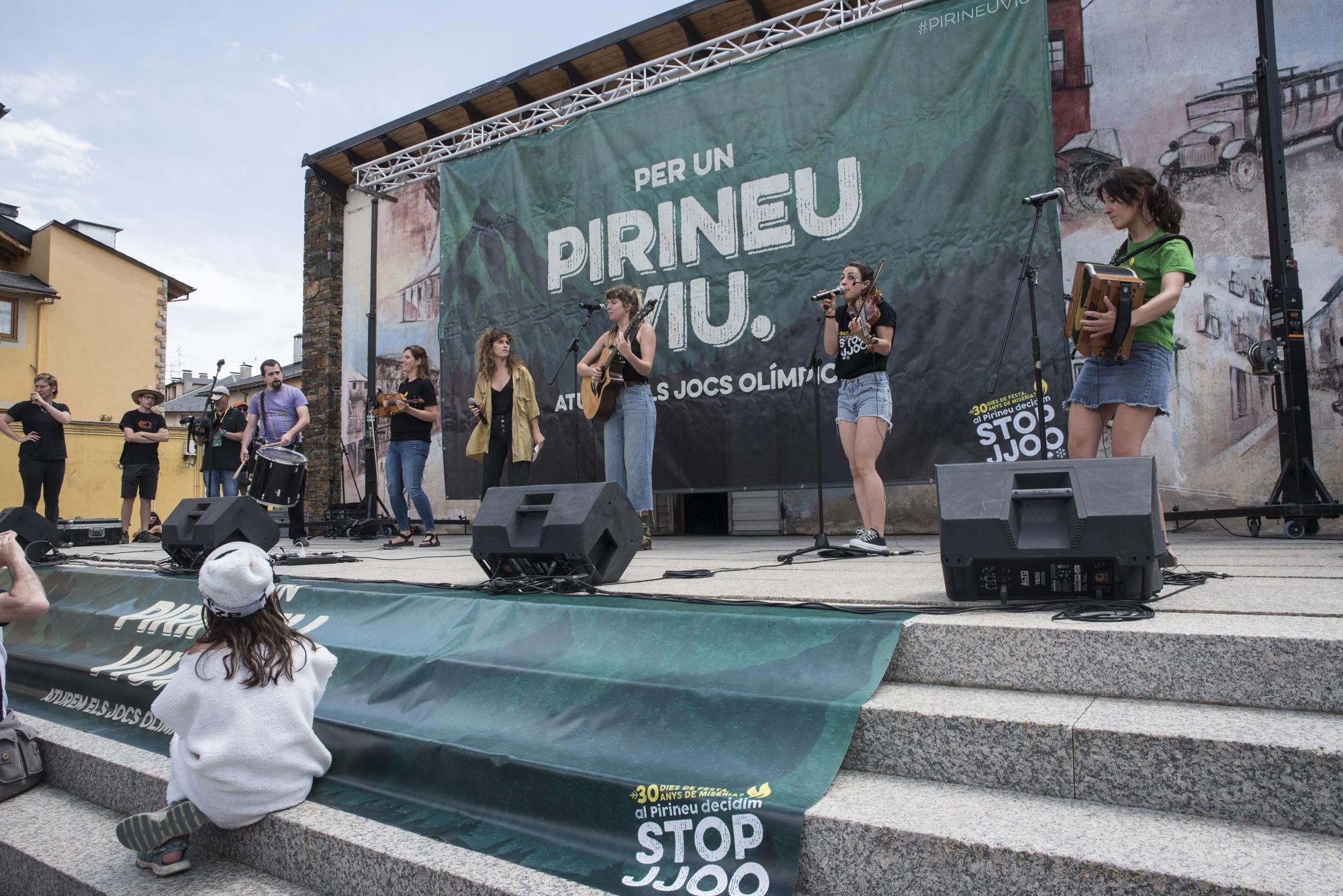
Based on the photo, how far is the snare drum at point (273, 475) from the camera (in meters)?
5.34

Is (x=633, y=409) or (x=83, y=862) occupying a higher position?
(x=633, y=409)

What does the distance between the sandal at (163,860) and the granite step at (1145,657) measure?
206 centimetres

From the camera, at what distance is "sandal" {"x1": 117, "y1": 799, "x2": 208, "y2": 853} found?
2277 millimetres

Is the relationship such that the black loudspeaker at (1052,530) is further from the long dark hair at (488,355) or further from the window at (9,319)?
the window at (9,319)

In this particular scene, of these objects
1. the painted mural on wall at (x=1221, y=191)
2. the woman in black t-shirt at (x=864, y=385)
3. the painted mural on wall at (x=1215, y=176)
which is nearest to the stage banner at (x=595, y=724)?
the woman in black t-shirt at (x=864, y=385)

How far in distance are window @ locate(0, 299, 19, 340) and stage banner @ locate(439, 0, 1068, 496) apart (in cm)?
2048

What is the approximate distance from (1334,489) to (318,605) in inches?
247

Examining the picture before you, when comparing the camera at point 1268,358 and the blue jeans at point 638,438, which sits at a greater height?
the camera at point 1268,358

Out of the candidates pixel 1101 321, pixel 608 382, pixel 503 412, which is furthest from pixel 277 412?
pixel 1101 321

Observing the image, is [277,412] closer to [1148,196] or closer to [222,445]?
[222,445]

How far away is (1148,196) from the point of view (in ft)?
10.8

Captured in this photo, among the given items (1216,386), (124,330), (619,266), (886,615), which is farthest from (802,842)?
(124,330)

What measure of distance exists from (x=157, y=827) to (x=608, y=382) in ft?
11.3

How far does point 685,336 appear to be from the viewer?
7.11 metres
